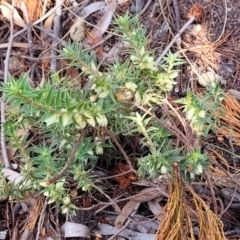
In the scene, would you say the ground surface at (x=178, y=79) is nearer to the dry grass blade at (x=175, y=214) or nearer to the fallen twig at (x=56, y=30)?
the fallen twig at (x=56, y=30)

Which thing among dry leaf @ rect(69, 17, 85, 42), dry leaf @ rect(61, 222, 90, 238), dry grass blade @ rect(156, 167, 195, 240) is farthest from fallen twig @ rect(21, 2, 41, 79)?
dry grass blade @ rect(156, 167, 195, 240)

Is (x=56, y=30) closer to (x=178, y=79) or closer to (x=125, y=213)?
(x=178, y=79)

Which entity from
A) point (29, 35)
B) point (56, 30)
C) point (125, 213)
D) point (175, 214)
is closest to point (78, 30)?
point (56, 30)

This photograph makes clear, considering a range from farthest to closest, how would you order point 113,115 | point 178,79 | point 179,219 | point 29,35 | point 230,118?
point 29,35 < point 178,79 < point 230,118 < point 113,115 < point 179,219

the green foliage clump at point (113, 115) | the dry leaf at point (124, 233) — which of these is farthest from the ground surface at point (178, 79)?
the green foliage clump at point (113, 115)

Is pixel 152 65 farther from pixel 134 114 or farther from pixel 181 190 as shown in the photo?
pixel 181 190

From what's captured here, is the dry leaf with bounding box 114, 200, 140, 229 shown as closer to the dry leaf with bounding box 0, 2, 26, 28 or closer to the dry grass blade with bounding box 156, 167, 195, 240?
the dry grass blade with bounding box 156, 167, 195, 240

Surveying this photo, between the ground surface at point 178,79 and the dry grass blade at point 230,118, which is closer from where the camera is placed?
the ground surface at point 178,79

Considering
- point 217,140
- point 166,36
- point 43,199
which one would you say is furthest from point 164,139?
point 166,36

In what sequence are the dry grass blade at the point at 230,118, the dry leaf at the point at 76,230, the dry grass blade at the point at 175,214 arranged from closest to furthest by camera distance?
the dry grass blade at the point at 175,214 → the dry leaf at the point at 76,230 → the dry grass blade at the point at 230,118
